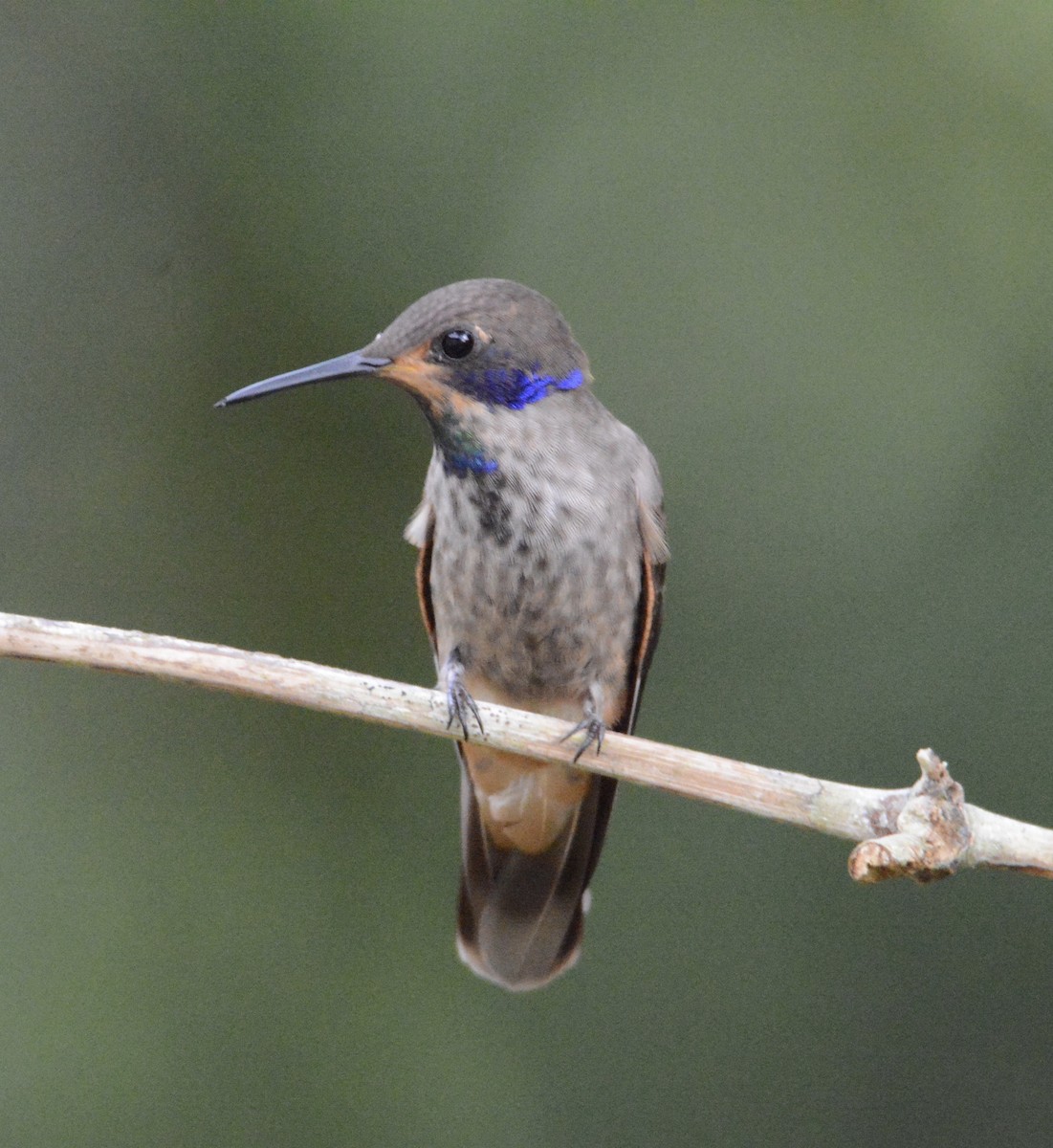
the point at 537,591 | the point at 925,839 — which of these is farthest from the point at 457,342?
the point at 925,839

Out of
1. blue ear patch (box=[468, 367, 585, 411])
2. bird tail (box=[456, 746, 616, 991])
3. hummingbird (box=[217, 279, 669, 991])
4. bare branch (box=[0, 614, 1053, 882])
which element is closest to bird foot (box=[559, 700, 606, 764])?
hummingbird (box=[217, 279, 669, 991])

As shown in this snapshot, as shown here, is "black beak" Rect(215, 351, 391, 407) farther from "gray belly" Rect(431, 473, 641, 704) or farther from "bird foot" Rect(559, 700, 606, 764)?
"bird foot" Rect(559, 700, 606, 764)

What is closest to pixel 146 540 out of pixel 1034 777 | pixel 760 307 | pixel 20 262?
pixel 20 262

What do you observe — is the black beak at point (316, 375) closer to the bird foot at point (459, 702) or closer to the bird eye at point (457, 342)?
the bird eye at point (457, 342)

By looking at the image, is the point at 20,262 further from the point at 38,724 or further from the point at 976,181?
the point at 976,181

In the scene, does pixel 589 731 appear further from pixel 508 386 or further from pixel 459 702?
pixel 508 386

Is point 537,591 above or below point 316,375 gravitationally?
below
